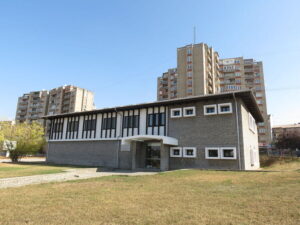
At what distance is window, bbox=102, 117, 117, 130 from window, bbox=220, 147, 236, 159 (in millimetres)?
11376

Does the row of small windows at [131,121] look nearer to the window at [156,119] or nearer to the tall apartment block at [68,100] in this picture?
the window at [156,119]

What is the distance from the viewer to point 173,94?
67.1m

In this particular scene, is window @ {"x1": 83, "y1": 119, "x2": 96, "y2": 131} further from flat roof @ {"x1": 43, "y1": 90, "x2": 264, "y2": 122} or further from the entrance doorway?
the entrance doorway

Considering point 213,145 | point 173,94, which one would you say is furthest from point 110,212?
point 173,94

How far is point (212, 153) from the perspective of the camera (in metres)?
16.2

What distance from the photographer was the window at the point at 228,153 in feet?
50.3

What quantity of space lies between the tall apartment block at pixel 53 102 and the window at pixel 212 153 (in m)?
65.8

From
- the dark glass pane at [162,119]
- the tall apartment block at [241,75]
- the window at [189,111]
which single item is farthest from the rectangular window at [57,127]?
the tall apartment block at [241,75]

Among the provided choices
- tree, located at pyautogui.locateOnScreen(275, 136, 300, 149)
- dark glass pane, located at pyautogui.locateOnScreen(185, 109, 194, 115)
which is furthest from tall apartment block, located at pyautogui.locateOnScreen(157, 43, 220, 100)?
dark glass pane, located at pyautogui.locateOnScreen(185, 109, 194, 115)

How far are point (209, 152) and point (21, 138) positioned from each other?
25.9m

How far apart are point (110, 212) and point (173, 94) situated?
208 ft

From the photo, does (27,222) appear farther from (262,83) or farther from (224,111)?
(262,83)

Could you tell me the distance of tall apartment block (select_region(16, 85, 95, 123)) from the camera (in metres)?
76.8

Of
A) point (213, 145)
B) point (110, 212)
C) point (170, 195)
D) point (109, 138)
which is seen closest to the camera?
point (110, 212)
